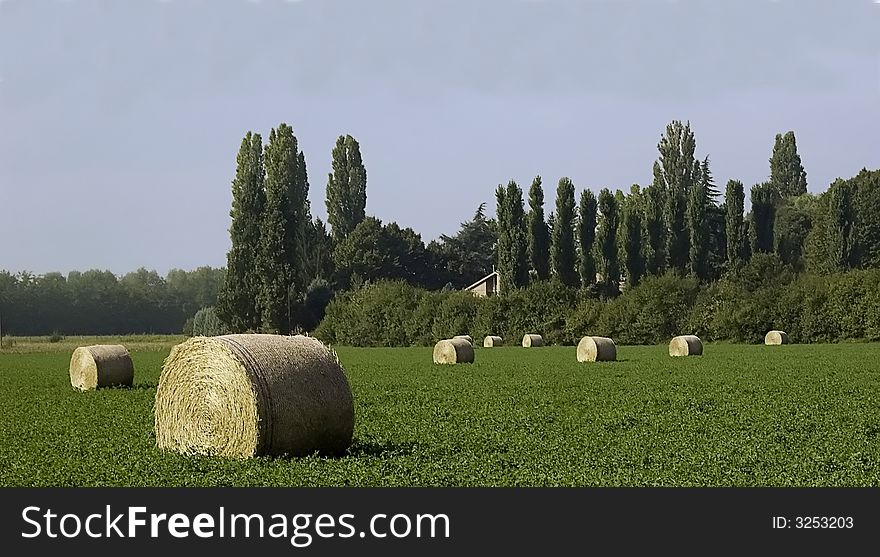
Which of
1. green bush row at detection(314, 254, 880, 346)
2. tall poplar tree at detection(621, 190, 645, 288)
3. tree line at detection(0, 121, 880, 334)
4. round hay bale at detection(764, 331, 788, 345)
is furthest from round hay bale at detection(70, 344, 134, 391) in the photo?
tall poplar tree at detection(621, 190, 645, 288)

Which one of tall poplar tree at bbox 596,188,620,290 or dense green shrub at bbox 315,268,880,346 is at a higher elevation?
tall poplar tree at bbox 596,188,620,290

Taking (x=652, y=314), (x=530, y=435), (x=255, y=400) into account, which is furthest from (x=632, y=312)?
(x=255, y=400)

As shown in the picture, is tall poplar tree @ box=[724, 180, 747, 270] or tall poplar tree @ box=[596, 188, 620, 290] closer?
tall poplar tree @ box=[596, 188, 620, 290]

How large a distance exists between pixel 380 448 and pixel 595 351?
2382cm

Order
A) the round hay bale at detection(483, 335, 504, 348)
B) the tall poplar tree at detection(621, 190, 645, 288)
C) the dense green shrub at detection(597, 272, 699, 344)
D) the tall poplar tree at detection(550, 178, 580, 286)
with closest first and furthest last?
the round hay bale at detection(483, 335, 504, 348)
the dense green shrub at detection(597, 272, 699, 344)
the tall poplar tree at detection(550, 178, 580, 286)
the tall poplar tree at detection(621, 190, 645, 288)

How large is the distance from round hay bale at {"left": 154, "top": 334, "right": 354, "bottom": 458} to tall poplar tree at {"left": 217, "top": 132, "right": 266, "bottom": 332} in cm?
5971

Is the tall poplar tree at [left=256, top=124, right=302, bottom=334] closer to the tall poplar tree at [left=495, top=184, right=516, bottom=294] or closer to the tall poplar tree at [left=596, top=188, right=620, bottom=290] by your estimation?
the tall poplar tree at [left=495, top=184, right=516, bottom=294]

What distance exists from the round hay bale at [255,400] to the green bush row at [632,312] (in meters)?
45.8

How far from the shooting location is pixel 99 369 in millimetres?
24891

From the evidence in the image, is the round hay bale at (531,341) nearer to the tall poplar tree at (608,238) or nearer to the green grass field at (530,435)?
the tall poplar tree at (608,238)

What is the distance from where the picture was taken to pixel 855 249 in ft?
238

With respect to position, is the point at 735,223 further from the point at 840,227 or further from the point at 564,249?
the point at 564,249

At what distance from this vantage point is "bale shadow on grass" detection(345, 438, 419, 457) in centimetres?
1298

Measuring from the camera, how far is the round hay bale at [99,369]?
81.7ft
